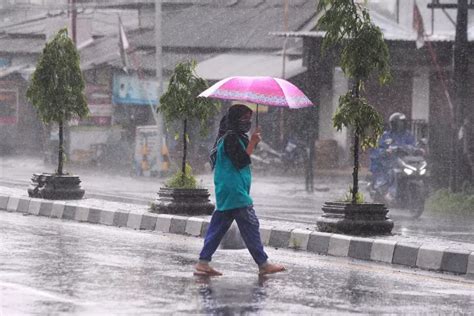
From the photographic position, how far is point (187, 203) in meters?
17.5

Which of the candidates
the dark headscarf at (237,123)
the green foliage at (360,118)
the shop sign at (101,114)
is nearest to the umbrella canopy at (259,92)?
the dark headscarf at (237,123)

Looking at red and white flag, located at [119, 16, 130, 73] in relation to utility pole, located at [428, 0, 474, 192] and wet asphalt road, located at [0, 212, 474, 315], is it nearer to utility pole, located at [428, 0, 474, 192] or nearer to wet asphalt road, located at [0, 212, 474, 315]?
utility pole, located at [428, 0, 474, 192]

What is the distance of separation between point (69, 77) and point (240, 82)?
27.0 ft

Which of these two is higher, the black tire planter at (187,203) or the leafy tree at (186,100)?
the leafy tree at (186,100)

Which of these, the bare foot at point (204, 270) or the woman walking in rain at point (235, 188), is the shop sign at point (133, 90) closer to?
the woman walking in rain at point (235, 188)

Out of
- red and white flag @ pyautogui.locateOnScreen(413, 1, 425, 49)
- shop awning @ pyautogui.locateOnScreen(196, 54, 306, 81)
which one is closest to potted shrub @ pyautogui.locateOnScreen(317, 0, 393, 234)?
red and white flag @ pyautogui.locateOnScreen(413, 1, 425, 49)

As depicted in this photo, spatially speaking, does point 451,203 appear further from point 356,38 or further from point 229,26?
point 229,26

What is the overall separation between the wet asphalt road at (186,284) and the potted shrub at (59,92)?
5.74m

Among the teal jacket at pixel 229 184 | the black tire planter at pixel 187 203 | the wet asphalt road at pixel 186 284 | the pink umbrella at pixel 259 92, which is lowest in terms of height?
the wet asphalt road at pixel 186 284

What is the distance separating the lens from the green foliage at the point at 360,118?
14.9 metres

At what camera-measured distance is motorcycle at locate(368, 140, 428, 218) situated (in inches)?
880

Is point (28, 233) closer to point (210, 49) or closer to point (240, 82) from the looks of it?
point (240, 82)

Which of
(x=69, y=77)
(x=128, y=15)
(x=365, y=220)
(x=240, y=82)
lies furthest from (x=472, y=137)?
(x=128, y=15)

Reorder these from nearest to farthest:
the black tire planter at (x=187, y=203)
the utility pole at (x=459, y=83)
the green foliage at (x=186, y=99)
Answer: the black tire planter at (x=187, y=203) → the green foliage at (x=186, y=99) → the utility pole at (x=459, y=83)
